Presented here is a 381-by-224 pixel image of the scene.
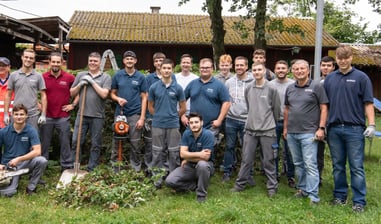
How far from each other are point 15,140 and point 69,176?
3.01 ft

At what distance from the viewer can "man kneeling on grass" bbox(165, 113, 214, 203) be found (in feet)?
18.0

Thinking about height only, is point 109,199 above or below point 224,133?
below

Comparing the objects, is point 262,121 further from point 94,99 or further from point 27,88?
point 27,88

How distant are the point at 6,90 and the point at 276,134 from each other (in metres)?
3.99

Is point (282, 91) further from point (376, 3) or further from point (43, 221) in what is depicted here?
point (376, 3)

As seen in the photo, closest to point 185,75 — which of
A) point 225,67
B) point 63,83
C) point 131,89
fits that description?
point 225,67

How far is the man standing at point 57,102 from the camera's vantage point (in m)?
6.30

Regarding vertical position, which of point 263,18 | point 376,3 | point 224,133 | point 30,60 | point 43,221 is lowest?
point 43,221

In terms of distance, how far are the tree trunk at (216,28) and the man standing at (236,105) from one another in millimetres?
7862

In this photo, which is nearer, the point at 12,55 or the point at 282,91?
the point at 282,91

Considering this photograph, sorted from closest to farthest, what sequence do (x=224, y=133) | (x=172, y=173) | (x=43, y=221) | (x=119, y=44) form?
(x=43, y=221) → (x=172, y=173) → (x=224, y=133) → (x=119, y=44)

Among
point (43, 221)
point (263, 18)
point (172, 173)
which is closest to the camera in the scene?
point (43, 221)

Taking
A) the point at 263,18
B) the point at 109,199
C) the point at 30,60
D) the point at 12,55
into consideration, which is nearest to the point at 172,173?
the point at 109,199

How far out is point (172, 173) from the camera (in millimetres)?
5730
